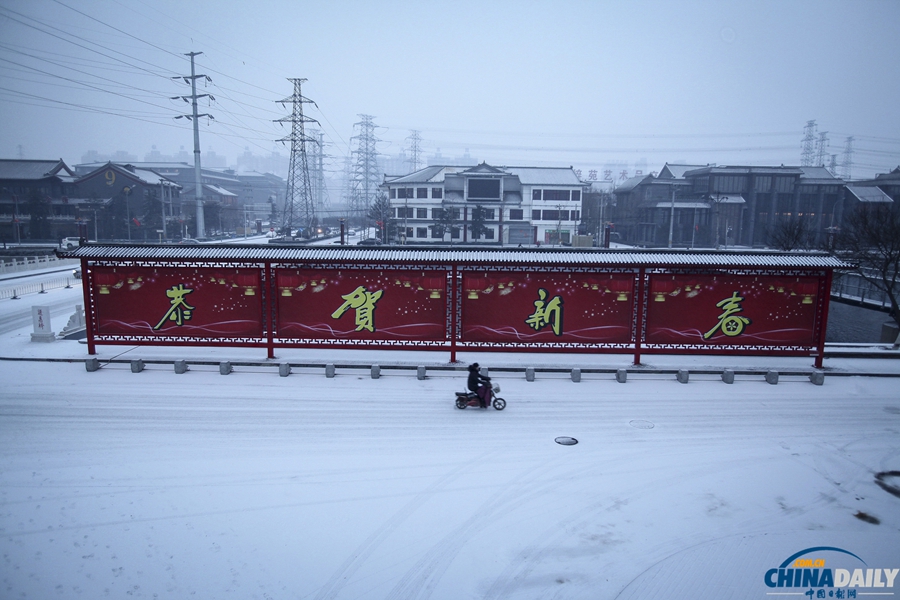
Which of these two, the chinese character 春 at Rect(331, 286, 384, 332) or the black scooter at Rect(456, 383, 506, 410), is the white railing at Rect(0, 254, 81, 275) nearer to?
the chinese character 春 at Rect(331, 286, 384, 332)

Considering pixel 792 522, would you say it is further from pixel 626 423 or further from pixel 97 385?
pixel 97 385

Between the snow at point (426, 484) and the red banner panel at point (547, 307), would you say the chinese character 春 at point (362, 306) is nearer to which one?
the snow at point (426, 484)

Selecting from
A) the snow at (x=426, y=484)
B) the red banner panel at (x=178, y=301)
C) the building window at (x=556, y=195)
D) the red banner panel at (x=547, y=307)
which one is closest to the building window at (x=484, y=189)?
the building window at (x=556, y=195)

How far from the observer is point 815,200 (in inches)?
2200

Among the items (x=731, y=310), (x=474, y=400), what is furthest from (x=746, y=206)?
(x=474, y=400)

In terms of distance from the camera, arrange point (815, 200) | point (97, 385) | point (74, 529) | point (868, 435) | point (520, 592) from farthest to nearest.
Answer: point (815, 200) < point (97, 385) < point (868, 435) < point (74, 529) < point (520, 592)

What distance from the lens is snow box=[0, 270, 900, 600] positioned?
6223 mm

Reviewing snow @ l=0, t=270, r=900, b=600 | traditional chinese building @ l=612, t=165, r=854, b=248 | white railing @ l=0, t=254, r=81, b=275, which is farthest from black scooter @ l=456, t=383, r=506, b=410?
traditional chinese building @ l=612, t=165, r=854, b=248

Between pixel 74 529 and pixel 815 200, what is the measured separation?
221 feet

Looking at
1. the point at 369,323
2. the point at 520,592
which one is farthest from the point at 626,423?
the point at 369,323

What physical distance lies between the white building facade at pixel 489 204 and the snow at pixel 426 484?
40.4 m

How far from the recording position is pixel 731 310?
549 inches

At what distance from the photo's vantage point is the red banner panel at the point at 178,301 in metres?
14.2

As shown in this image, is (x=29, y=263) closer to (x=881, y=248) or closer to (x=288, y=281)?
(x=288, y=281)
